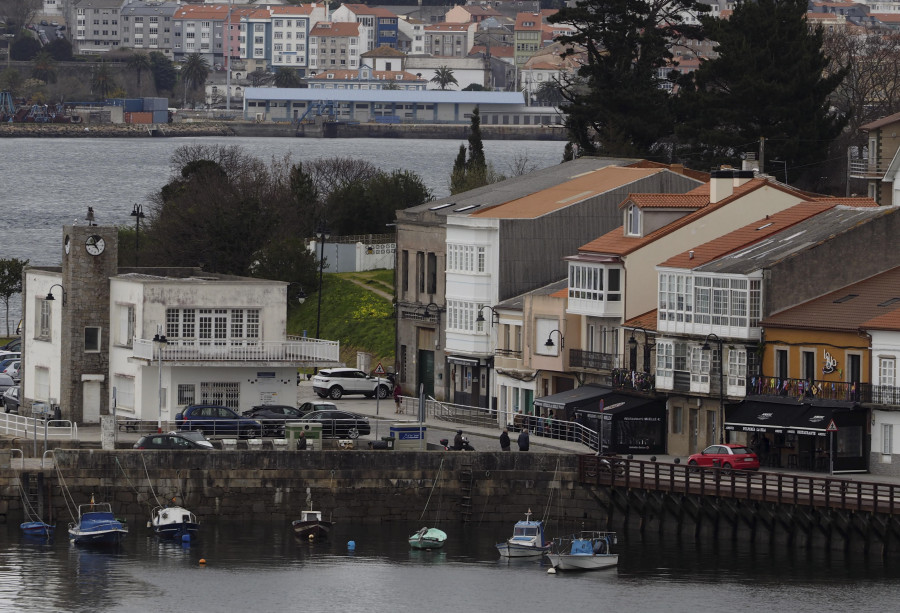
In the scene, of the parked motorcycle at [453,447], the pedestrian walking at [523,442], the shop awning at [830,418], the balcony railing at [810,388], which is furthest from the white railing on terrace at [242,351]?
the shop awning at [830,418]

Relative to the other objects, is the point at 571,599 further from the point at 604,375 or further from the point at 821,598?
the point at 604,375

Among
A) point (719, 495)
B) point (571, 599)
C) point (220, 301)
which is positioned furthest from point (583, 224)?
point (571, 599)

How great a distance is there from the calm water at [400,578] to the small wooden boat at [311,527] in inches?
17.2

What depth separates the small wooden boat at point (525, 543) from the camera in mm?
66062

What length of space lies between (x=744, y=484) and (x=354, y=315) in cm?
4778

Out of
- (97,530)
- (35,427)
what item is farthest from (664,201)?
(97,530)

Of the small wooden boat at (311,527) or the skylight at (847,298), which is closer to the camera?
the small wooden boat at (311,527)

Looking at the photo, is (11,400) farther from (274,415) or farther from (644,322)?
(644,322)

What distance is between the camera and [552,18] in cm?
12462

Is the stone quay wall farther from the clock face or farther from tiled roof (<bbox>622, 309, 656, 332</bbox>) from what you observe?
the clock face

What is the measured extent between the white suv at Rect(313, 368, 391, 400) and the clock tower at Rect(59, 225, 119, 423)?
1337 cm

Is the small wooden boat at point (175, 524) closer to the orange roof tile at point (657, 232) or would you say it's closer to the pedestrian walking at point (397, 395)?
the pedestrian walking at point (397, 395)

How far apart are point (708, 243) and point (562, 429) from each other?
8683 mm

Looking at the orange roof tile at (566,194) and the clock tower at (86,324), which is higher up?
the orange roof tile at (566,194)
